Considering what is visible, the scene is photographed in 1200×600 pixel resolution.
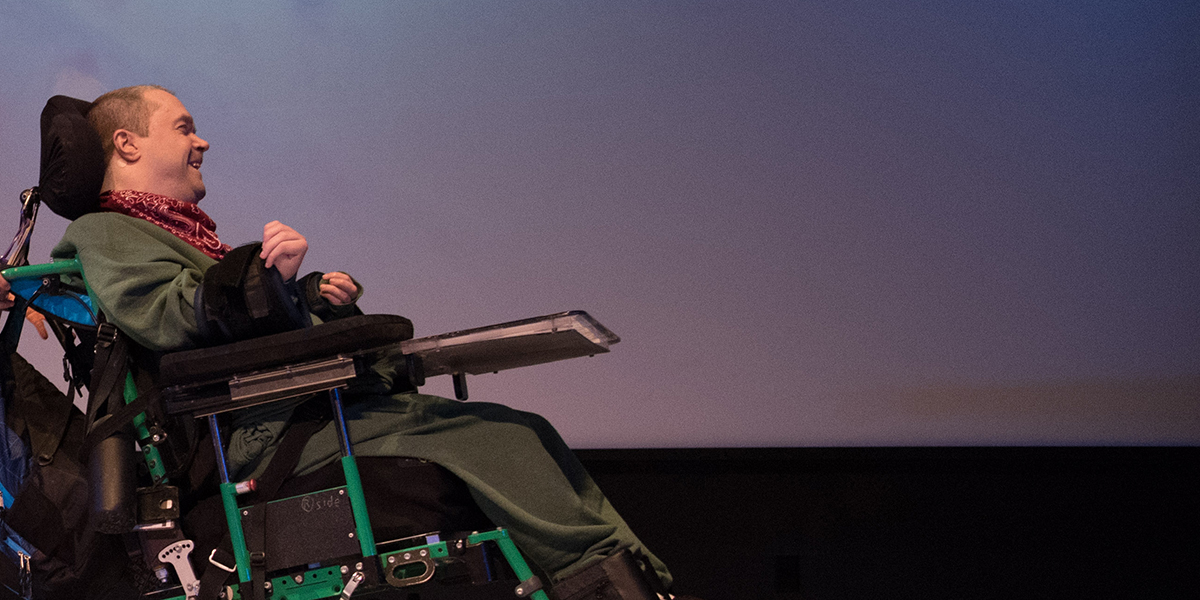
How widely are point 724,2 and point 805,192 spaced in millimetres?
577

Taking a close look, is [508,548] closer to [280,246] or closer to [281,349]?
[281,349]

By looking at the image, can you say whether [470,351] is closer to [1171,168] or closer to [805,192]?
[805,192]

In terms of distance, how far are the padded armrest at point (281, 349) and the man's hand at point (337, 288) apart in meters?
0.25

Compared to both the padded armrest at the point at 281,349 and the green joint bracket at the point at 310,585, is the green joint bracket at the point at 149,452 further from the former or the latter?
the green joint bracket at the point at 310,585

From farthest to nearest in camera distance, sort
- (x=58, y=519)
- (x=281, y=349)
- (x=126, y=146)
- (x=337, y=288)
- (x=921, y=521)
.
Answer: (x=921, y=521) → (x=126, y=146) → (x=337, y=288) → (x=58, y=519) → (x=281, y=349)

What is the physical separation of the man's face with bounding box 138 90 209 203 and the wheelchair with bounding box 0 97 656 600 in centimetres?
31

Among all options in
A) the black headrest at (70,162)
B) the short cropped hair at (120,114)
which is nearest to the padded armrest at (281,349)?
the black headrest at (70,162)

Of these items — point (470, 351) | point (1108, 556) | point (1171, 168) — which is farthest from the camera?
point (1171, 168)

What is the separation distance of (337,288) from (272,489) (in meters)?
0.35

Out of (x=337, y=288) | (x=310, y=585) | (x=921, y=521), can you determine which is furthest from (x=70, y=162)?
(x=921, y=521)

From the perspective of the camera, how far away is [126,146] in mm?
1663

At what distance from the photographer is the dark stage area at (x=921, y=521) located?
2.28 metres

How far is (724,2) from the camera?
261 cm

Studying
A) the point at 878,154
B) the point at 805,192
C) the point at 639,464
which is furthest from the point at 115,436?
the point at 878,154
